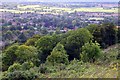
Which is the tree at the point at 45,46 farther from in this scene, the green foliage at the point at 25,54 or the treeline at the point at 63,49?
the green foliage at the point at 25,54

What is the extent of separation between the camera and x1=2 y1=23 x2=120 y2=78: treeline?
45.4 ft

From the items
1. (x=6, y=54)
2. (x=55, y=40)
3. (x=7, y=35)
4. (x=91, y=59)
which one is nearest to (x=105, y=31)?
(x=55, y=40)

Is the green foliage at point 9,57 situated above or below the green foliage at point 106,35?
below

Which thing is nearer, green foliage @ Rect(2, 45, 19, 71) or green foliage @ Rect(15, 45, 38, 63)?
green foliage @ Rect(15, 45, 38, 63)

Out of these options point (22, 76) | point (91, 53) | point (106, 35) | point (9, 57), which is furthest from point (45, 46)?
point (22, 76)

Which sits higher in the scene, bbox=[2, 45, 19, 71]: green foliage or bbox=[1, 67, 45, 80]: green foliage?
bbox=[1, 67, 45, 80]: green foliage

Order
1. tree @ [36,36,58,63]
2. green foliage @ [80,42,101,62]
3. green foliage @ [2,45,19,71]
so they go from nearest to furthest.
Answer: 1. green foliage @ [80,42,101,62]
2. green foliage @ [2,45,19,71]
3. tree @ [36,36,58,63]

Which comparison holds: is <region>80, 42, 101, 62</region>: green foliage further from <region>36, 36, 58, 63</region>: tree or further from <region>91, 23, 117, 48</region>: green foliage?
<region>91, 23, 117, 48</region>: green foliage

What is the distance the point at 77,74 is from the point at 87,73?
36cm

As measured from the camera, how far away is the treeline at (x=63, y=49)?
45.4 feet

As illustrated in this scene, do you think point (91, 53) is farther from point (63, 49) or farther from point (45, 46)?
point (45, 46)

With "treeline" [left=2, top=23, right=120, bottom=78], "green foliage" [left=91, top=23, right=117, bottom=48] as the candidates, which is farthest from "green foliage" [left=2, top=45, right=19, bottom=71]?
"green foliage" [left=91, top=23, right=117, bottom=48]

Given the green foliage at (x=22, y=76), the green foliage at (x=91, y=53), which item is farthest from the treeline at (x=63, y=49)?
the green foliage at (x=22, y=76)

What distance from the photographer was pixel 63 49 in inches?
591
